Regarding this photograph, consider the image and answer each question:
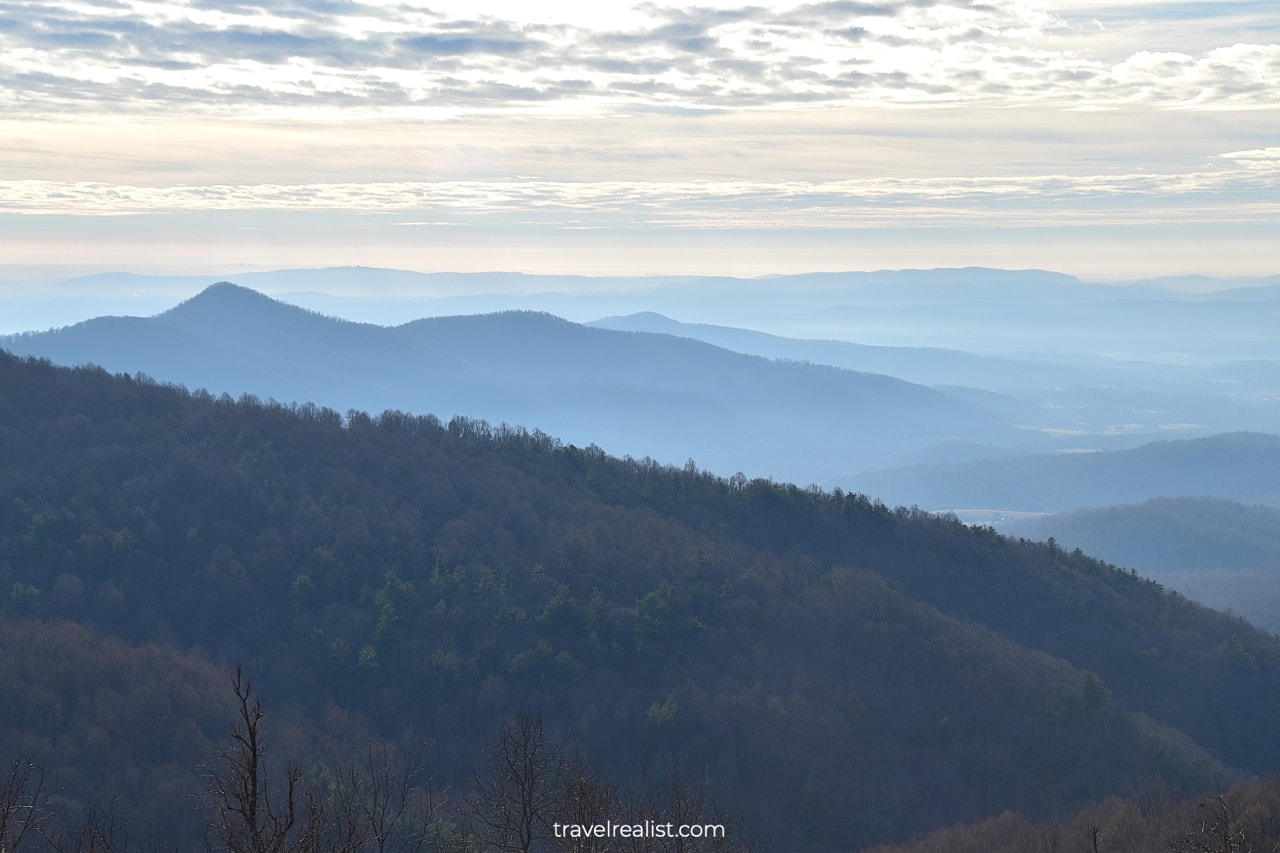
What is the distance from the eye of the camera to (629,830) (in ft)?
83.6

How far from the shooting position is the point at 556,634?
78.5 metres

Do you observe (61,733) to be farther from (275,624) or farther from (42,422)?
(42,422)

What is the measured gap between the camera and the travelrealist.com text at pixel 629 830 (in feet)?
72.1

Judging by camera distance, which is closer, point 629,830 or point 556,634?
point 629,830

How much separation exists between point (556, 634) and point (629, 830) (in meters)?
53.5

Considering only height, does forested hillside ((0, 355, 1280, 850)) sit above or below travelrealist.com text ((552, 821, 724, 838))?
below

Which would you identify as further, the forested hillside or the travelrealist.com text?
the forested hillside

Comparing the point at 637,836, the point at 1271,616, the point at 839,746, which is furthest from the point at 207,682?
the point at 1271,616

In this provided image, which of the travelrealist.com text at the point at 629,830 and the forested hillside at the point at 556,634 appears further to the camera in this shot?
the forested hillside at the point at 556,634

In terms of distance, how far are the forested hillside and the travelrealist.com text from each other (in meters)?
28.9

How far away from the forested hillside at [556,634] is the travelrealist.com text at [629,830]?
94.8 feet

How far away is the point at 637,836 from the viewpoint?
86.0ft

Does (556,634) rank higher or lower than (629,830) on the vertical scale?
lower

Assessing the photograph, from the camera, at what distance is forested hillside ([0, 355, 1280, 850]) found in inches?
2514
